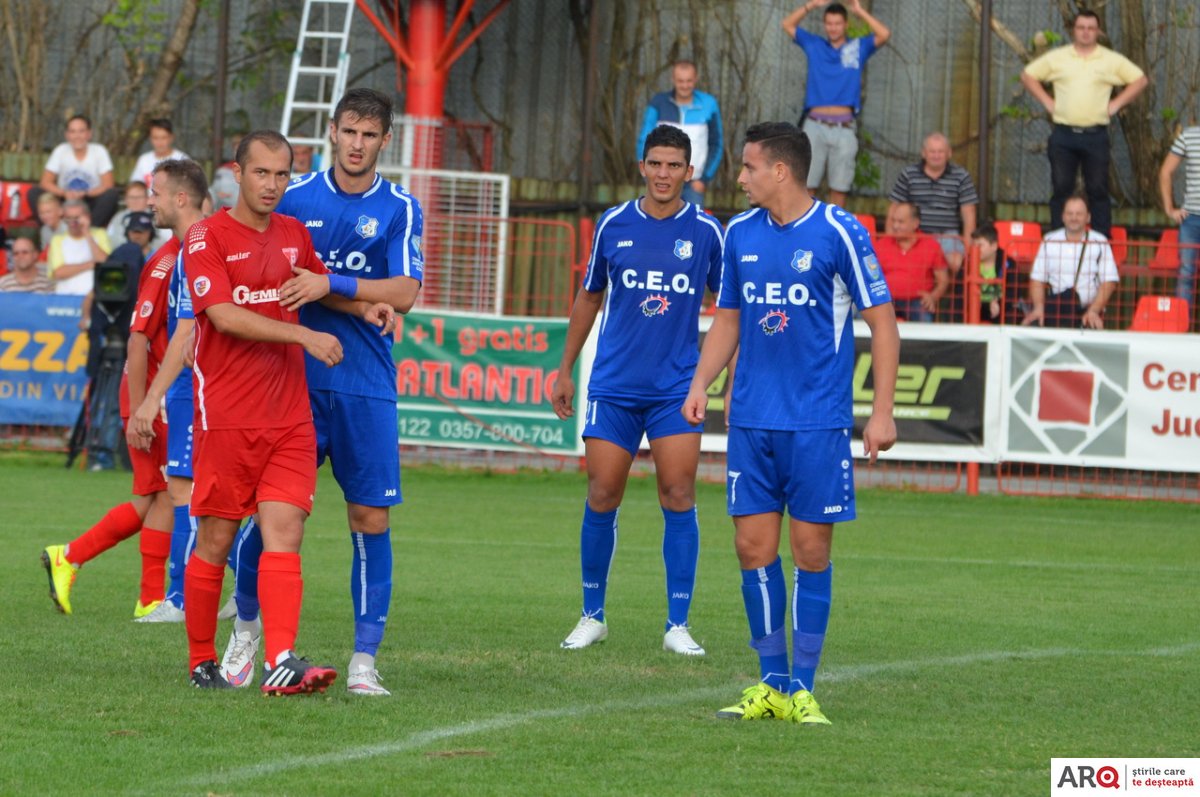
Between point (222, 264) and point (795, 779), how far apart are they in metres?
2.78

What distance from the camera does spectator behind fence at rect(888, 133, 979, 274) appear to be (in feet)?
58.8

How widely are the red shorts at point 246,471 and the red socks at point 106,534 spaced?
9.02 feet

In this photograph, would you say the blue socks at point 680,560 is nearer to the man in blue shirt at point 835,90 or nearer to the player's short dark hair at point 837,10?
the man in blue shirt at point 835,90

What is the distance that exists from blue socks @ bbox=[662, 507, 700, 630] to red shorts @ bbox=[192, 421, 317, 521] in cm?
233

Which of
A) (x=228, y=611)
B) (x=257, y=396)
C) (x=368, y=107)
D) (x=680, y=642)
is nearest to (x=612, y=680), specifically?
(x=680, y=642)

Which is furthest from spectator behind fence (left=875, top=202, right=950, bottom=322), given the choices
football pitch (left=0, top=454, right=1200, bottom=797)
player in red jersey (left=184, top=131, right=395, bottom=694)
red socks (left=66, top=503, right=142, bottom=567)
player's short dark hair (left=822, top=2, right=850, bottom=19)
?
player in red jersey (left=184, top=131, right=395, bottom=694)

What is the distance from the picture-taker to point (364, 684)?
6.90m

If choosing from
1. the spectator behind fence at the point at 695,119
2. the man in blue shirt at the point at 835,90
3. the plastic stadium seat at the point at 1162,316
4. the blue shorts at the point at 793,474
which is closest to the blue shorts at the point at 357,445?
the blue shorts at the point at 793,474

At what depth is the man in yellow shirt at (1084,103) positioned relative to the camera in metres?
18.2

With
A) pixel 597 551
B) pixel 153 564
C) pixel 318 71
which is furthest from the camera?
pixel 318 71

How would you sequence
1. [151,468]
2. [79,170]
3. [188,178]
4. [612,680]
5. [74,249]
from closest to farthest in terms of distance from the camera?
1. [612,680]
2. [188,178]
3. [151,468]
4. [74,249]
5. [79,170]

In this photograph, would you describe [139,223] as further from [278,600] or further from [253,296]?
[278,600]

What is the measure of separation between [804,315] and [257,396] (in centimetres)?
201

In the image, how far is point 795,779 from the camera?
18.1ft
